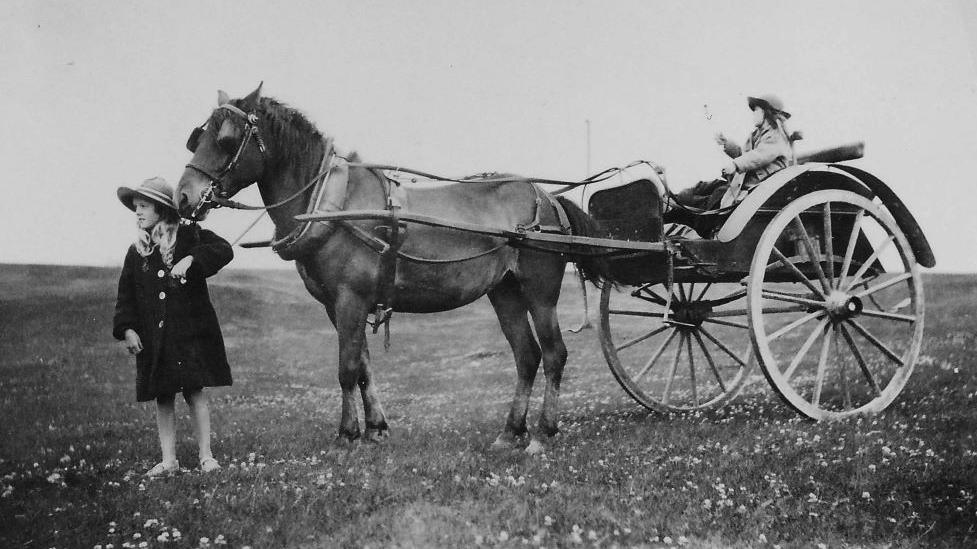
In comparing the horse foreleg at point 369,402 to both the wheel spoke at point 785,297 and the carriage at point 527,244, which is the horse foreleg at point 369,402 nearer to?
the carriage at point 527,244

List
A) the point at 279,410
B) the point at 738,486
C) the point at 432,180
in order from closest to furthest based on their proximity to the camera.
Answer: the point at 738,486 → the point at 432,180 → the point at 279,410

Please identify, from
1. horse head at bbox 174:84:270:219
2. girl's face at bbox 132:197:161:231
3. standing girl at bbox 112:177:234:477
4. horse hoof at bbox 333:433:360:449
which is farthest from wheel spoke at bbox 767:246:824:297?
girl's face at bbox 132:197:161:231

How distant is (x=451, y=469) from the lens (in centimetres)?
518

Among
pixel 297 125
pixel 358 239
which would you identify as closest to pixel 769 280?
pixel 358 239

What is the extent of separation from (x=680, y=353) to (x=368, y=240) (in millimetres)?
3942

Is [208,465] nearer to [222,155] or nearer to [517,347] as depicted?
[222,155]

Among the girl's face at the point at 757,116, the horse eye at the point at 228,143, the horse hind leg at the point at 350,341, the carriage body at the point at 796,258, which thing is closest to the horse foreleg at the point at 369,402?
the horse hind leg at the point at 350,341

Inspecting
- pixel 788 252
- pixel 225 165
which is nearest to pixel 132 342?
pixel 225 165

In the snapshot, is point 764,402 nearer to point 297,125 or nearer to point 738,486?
point 738,486

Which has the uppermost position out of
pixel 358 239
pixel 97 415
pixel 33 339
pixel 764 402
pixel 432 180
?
pixel 432 180

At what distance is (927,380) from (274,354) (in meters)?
8.08

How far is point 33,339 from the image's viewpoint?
607cm

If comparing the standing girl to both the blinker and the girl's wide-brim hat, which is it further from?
the blinker

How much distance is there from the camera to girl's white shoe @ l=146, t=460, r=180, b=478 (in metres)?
4.85
